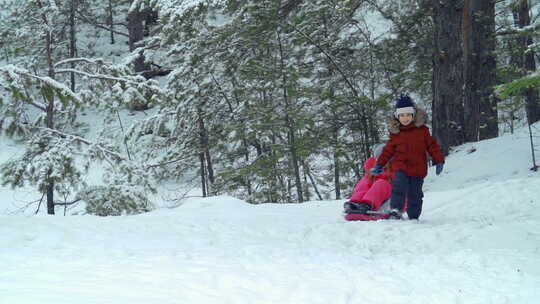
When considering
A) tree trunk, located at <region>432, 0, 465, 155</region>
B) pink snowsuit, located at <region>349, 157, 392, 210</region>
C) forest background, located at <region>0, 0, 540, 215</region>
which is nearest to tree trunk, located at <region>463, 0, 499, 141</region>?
forest background, located at <region>0, 0, 540, 215</region>

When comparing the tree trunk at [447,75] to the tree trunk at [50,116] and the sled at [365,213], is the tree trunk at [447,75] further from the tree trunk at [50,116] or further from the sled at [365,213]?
the tree trunk at [50,116]

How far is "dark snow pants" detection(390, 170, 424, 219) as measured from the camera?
18.0ft

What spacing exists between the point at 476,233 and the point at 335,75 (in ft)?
21.8

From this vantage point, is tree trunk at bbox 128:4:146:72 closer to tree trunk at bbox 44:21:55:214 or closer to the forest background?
the forest background

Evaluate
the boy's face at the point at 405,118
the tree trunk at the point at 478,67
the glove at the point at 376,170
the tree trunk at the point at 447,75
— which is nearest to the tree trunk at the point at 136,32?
the tree trunk at the point at 447,75

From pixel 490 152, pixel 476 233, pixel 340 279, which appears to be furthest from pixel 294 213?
pixel 490 152

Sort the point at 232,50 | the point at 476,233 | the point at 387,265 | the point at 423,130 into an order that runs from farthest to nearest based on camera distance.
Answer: the point at 232,50, the point at 423,130, the point at 476,233, the point at 387,265

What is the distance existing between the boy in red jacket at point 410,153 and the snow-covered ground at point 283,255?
0.40 meters

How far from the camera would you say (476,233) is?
4.39 metres

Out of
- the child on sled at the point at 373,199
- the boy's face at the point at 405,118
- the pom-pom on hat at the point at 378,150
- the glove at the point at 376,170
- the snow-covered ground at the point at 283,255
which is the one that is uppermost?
the boy's face at the point at 405,118

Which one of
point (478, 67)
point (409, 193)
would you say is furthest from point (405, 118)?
point (478, 67)

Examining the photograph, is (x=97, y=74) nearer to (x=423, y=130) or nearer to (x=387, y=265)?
(x=423, y=130)

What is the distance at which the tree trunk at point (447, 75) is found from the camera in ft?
28.6

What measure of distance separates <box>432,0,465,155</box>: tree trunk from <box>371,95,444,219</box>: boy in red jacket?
3832 millimetres
